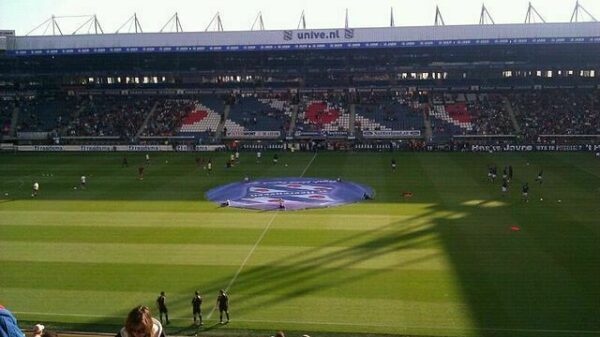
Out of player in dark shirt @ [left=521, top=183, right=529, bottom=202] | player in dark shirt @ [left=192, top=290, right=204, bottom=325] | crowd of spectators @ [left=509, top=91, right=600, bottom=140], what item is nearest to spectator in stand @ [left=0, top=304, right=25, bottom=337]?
player in dark shirt @ [left=192, top=290, right=204, bottom=325]

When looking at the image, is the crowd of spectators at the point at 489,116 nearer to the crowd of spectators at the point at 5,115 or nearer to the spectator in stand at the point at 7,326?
the crowd of spectators at the point at 5,115

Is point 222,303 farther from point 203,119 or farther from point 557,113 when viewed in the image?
point 557,113

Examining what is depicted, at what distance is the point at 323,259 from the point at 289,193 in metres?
14.9

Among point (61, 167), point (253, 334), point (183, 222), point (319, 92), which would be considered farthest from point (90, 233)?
point (319, 92)

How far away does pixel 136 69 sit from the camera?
81.8m

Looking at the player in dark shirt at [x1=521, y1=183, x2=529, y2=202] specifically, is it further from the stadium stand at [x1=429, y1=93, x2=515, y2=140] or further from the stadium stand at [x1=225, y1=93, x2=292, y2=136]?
the stadium stand at [x1=225, y1=93, x2=292, y2=136]

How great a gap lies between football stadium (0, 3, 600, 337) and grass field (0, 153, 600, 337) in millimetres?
121

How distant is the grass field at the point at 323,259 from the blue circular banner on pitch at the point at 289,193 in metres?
1.39

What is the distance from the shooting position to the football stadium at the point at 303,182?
19.9 m

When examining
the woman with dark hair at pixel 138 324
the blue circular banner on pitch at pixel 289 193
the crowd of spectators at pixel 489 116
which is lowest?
the blue circular banner on pitch at pixel 289 193

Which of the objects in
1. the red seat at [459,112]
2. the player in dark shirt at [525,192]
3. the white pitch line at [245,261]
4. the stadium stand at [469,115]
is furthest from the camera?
the red seat at [459,112]

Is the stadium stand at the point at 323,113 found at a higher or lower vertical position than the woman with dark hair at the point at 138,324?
higher

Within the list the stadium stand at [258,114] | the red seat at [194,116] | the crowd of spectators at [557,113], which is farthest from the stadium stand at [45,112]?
the crowd of spectators at [557,113]

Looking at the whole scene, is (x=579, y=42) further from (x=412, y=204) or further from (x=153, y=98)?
(x=153, y=98)
